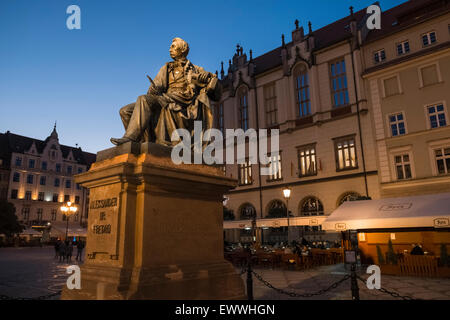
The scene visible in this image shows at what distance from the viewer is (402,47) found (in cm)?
2516

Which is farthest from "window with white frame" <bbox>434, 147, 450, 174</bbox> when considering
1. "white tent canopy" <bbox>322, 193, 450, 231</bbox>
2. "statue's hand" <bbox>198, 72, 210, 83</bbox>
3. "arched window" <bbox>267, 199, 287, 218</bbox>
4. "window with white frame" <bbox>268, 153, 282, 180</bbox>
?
"statue's hand" <bbox>198, 72, 210, 83</bbox>

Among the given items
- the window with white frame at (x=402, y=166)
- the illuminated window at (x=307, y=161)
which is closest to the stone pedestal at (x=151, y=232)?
the window with white frame at (x=402, y=166)

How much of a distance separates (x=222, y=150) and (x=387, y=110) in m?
16.8

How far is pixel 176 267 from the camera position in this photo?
4258 mm

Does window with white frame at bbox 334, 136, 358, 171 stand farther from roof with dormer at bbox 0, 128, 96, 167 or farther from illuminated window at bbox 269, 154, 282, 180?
roof with dormer at bbox 0, 128, 96, 167

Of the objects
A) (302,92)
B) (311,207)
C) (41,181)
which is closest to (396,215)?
(311,207)

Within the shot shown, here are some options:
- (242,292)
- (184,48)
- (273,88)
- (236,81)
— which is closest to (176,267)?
(242,292)

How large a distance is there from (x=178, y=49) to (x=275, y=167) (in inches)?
1043

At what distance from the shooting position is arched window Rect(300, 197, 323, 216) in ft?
91.5

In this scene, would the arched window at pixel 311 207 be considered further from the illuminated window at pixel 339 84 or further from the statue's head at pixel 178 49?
the statue's head at pixel 178 49

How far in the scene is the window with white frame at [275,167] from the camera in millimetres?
31062

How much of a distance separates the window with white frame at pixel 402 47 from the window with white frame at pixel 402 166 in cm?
755

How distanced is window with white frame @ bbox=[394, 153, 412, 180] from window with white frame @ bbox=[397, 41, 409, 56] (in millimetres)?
7553
